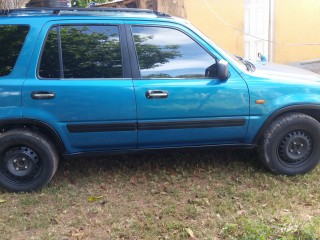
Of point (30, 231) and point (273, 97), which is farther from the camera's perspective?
point (273, 97)

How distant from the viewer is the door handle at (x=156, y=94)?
376 cm

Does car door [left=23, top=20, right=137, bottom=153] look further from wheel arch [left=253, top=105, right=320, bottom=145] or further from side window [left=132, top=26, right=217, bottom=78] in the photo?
wheel arch [left=253, top=105, right=320, bottom=145]

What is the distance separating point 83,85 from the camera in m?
3.68

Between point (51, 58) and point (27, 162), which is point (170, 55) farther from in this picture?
point (27, 162)

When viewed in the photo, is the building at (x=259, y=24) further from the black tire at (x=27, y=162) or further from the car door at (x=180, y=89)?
the black tire at (x=27, y=162)

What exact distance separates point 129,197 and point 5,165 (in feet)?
4.26

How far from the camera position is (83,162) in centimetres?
463

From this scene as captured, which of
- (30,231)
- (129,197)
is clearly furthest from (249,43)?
(30,231)

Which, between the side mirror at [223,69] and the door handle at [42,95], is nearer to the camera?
the door handle at [42,95]

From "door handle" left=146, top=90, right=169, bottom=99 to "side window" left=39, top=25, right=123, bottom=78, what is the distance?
1.12 ft

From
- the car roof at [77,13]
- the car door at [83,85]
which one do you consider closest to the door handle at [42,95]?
the car door at [83,85]

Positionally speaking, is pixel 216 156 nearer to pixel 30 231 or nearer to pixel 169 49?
pixel 169 49

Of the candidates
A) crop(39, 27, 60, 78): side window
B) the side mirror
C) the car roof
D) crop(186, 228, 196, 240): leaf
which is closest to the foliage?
the car roof

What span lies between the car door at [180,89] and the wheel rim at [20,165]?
109cm
